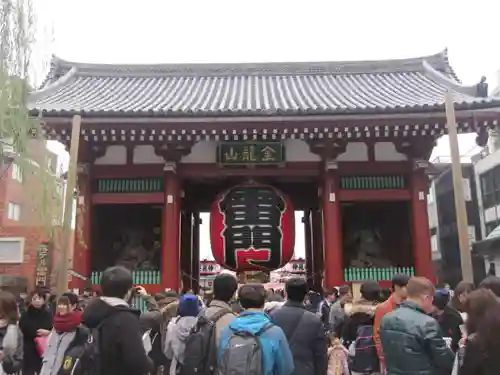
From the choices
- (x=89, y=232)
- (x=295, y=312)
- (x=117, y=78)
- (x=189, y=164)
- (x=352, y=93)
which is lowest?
(x=295, y=312)

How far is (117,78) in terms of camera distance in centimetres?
1503

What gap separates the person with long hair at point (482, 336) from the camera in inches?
102

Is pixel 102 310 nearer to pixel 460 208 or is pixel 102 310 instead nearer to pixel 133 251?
pixel 460 208

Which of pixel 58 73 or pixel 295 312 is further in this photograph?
pixel 58 73

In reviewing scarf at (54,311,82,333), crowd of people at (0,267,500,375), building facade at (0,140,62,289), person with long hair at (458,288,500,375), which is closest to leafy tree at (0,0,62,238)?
crowd of people at (0,267,500,375)

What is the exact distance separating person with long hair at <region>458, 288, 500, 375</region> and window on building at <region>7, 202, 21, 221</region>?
26.2m

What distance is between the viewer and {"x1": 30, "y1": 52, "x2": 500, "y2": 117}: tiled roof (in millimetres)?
9406

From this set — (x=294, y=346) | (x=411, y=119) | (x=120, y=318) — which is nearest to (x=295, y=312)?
(x=294, y=346)

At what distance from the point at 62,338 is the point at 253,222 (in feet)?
21.4

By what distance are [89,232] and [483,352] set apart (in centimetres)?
915

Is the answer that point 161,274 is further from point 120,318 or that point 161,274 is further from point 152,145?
point 120,318

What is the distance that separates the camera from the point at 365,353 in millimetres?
4730

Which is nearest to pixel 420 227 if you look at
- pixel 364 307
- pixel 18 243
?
pixel 364 307

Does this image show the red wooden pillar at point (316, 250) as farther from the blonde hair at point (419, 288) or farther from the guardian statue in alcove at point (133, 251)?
the blonde hair at point (419, 288)
